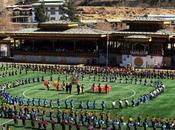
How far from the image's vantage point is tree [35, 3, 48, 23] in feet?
475

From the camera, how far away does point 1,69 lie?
8619 centimetres

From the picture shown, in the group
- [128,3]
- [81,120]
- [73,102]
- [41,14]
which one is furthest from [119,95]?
[128,3]

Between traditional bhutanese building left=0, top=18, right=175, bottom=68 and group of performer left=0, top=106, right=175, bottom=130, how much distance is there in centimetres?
4146

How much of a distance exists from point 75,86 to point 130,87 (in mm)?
7902

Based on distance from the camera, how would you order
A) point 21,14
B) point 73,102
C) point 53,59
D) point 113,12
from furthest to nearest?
point 113,12 → point 21,14 → point 53,59 → point 73,102

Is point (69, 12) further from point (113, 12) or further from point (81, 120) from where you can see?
point (81, 120)

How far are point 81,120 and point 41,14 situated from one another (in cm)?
10195

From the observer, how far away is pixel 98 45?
3834 inches

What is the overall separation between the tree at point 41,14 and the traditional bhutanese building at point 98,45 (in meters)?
37.9

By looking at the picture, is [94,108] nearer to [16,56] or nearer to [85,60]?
[85,60]

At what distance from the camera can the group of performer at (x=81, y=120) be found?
146 feet

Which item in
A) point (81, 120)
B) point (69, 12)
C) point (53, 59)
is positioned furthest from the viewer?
point (69, 12)

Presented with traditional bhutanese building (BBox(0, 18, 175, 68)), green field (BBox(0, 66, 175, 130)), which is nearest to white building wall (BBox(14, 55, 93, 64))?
traditional bhutanese building (BBox(0, 18, 175, 68))

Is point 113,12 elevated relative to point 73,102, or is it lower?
elevated
